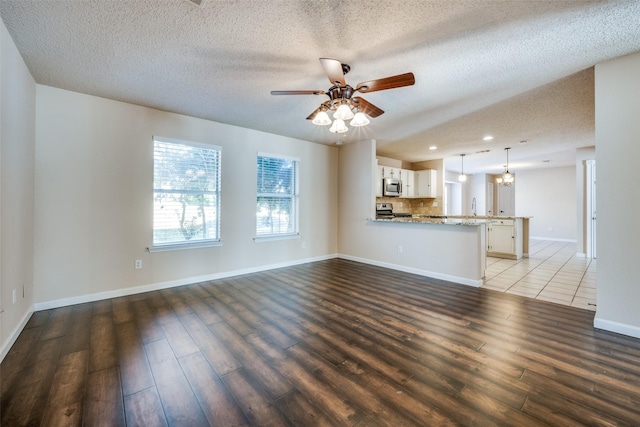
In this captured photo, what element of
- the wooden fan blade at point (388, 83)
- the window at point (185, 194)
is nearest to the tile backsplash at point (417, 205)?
the window at point (185, 194)

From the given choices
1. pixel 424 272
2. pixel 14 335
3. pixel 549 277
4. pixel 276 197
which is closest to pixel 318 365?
pixel 14 335

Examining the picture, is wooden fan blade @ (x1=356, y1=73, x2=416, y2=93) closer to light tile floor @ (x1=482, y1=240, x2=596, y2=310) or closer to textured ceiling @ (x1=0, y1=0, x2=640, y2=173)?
textured ceiling @ (x1=0, y1=0, x2=640, y2=173)

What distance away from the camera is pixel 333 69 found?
Result: 84.0 inches

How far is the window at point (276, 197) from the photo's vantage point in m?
4.91

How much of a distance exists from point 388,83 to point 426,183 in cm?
556

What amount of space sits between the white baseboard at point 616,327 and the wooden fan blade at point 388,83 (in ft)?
9.42

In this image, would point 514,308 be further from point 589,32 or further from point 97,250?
point 97,250

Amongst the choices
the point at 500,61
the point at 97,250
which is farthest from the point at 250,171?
the point at 500,61

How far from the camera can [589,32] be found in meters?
2.07

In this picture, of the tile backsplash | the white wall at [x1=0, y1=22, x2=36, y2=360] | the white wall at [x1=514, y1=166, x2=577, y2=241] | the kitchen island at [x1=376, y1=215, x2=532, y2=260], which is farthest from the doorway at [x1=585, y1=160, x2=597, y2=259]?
the white wall at [x1=0, y1=22, x2=36, y2=360]

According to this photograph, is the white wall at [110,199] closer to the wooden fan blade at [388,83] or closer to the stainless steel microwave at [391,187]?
the wooden fan blade at [388,83]

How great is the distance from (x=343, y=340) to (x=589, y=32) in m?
3.15

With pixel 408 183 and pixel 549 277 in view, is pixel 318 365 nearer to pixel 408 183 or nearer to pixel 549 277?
pixel 549 277

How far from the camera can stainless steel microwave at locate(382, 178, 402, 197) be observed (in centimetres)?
634
